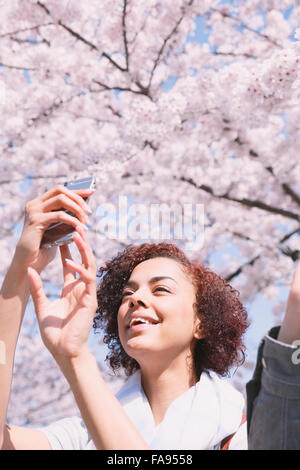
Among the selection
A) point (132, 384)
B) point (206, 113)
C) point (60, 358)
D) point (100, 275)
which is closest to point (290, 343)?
point (60, 358)

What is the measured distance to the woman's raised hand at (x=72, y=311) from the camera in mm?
1235

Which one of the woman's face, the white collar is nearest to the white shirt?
the white collar

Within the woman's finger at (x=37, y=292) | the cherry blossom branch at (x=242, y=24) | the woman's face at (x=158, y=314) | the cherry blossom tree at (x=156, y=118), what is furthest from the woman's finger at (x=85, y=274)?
the cherry blossom branch at (x=242, y=24)

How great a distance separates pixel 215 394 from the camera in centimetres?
161

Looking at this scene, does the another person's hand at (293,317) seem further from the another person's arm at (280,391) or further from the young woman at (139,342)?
the young woman at (139,342)

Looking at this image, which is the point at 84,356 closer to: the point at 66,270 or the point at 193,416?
the point at 66,270

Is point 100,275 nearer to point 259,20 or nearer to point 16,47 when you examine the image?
point 16,47

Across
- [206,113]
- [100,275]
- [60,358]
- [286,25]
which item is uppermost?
[286,25]

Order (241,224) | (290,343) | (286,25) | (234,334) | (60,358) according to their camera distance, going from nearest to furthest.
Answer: (290,343)
(60,358)
(234,334)
(286,25)
(241,224)

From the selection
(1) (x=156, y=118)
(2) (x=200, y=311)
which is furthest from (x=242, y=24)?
(2) (x=200, y=311)

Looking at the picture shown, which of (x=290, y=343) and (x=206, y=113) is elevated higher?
(x=206, y=113)

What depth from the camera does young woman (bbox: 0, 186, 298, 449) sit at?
1.22m

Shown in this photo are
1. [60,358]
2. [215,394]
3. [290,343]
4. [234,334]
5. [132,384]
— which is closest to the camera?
[290,343]

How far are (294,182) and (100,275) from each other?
167 inches
